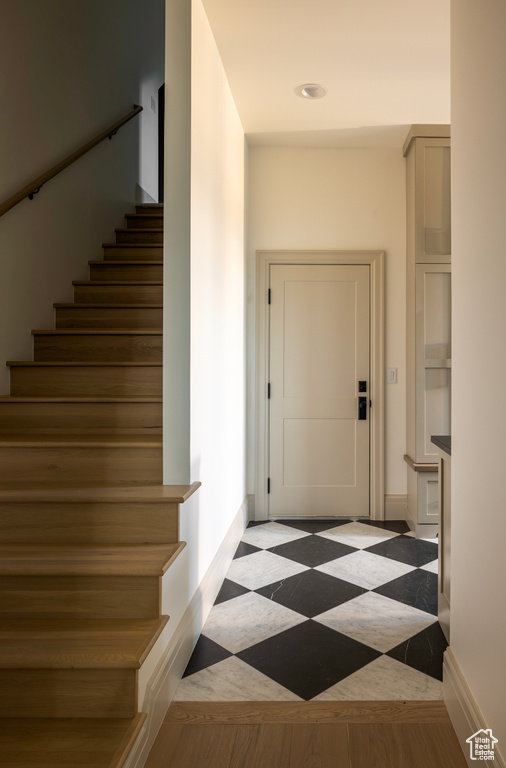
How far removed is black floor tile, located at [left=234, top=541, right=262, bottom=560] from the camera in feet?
11.2

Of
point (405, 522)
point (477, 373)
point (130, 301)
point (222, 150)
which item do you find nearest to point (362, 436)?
point (405, 522)

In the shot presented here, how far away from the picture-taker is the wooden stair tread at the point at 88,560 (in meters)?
1.85

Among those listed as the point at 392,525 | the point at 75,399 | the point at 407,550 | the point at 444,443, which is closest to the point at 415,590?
the point at 407,550

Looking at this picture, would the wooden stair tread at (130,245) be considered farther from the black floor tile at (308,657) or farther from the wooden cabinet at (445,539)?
the black floor tile at (308,657)

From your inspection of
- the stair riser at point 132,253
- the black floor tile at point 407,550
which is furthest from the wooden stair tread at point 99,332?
the black floor tile at point 407,550

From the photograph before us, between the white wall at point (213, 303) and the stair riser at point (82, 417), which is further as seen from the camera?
the stair riser at point (82, 417)

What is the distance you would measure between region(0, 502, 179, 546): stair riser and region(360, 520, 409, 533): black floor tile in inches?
93.4

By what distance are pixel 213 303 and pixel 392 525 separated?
2.33m

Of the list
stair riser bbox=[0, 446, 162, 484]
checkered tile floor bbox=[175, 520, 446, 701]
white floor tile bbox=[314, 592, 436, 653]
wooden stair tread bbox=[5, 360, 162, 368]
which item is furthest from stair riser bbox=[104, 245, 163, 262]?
white floor tile bbox=[314, 592, 436, 653]

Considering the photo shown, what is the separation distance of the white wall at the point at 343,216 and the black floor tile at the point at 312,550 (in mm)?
736

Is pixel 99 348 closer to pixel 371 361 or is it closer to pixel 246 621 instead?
pixel 246 621

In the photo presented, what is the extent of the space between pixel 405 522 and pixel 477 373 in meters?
→ 2.83

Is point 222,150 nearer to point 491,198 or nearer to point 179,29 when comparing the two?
point 179,29

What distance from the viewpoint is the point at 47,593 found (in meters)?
1.88
